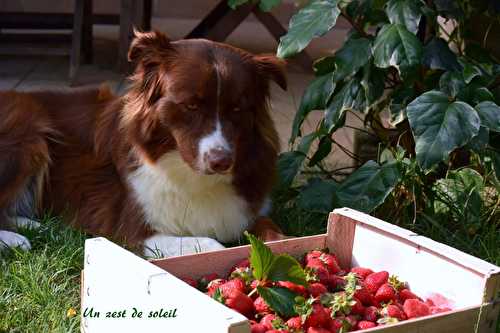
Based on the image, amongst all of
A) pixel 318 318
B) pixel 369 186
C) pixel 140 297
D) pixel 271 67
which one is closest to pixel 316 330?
pixel 318 318

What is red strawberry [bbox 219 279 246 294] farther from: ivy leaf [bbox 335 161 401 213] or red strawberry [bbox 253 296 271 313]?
ivy leaf [bbox 335 161 401 213]

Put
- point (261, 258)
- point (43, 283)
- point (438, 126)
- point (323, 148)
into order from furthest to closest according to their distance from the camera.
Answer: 1. point (323, 148)
2. point (438, 126)
3. point (43, 283)
4. point (261, 258)

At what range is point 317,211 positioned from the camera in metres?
3.60

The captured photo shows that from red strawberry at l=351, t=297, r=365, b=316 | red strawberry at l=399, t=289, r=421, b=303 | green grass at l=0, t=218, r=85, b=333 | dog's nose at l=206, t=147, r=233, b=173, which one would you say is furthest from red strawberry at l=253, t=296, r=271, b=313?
dog's nose at l=206, t=147, r=233, b=173

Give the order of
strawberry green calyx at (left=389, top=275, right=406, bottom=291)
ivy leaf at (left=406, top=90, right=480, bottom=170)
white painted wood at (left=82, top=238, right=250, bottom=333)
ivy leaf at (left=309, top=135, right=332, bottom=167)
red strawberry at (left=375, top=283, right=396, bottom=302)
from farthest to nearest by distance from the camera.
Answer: ivy leaf at (left=309, top=135, right=332, bottom=167)
ivy leaf at (left=406, top=90, right=480, bottom=170)
strawberry green calyx at (left=389, top=275, right=406, bottom=291)
red strawberry at (left=375, top=283, right=396, bottom=302)
white painted wood at (left=82, top=238, right=250, bottom=333)

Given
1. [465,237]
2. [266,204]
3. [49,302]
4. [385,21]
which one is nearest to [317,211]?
[266,204]

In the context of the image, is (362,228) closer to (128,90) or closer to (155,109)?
(155,109)

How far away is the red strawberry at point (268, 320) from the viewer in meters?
2.05

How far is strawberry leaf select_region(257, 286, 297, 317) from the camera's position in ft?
6.85

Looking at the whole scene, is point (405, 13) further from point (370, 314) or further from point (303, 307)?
point (303, 307)

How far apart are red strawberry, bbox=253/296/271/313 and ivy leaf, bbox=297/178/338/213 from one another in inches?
56.9

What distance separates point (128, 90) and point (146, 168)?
0.36 metres

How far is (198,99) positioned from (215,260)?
80 cm

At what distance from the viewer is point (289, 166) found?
3838 mm
